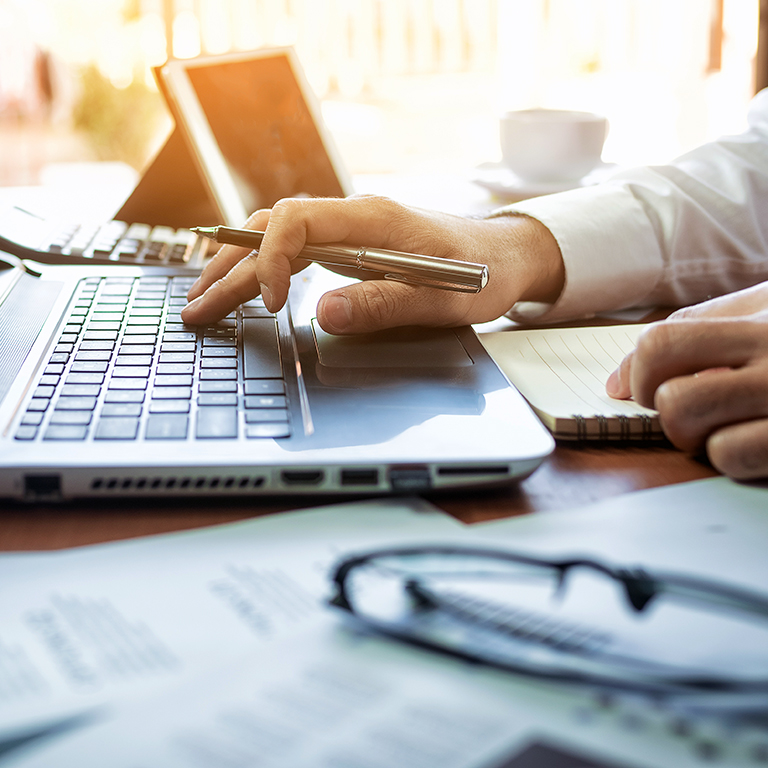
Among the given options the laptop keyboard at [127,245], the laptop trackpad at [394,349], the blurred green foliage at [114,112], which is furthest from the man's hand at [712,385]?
the blurred green foliage at [114,112]

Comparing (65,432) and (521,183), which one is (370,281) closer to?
(65,432)

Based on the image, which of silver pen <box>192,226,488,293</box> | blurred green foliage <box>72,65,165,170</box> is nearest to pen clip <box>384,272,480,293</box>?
silver pen <box>192,226,488,293</box>

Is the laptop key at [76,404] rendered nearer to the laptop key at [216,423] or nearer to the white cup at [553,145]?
the laptop key at [216,423]

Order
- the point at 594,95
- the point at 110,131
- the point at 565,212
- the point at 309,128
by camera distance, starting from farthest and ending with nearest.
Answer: the point at 594,95 → the point at 110,131 → the point at 309,128 → the point at 565,212

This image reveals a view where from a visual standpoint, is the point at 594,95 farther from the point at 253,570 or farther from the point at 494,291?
the point at 253,570

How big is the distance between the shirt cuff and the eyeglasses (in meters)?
0.41

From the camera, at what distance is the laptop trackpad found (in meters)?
0.52

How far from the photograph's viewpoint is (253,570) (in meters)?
0.32

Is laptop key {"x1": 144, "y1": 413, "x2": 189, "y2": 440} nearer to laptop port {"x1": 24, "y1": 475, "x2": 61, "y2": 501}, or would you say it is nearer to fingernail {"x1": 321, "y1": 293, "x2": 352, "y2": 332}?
laptop port {"x1": 24, "y1": 475, "x2": 61, "y2": 501}

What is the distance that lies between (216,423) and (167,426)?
24 mm

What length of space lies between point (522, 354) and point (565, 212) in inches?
7.2

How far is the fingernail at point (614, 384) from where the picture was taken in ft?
1.57

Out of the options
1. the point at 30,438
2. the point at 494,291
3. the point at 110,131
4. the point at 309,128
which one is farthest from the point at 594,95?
the point at 30,438

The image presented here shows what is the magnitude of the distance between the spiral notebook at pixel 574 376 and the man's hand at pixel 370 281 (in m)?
0.04
